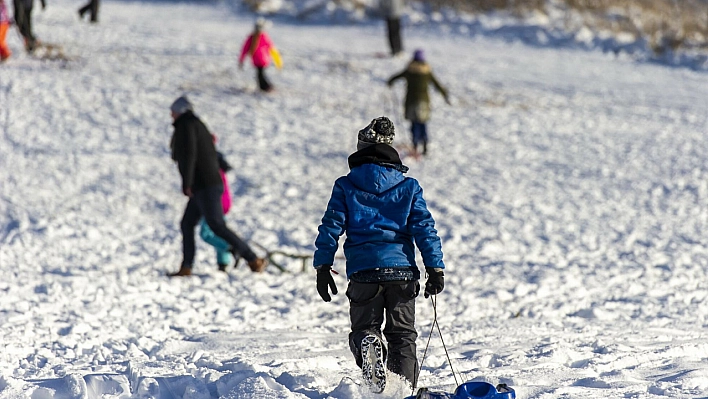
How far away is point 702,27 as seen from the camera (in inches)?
772

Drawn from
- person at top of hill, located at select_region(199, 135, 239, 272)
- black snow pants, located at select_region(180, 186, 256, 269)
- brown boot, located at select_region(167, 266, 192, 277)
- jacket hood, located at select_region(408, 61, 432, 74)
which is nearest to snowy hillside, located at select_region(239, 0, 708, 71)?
jacket hood, located at select_region(408, 61, 432, 74)

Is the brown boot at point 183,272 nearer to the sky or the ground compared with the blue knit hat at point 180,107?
nearer to the ground

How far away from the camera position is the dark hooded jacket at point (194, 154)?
6453mm

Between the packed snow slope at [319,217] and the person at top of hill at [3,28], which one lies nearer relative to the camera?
the packed snow slope at [319,217]

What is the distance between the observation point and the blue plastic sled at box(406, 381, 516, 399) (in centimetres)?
332

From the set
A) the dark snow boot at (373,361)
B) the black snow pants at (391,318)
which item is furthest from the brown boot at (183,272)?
the dark snow boot at (373,361)

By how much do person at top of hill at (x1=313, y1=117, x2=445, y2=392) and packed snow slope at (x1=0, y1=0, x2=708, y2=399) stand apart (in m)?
0.45

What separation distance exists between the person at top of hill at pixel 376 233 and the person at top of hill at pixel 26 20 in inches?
514

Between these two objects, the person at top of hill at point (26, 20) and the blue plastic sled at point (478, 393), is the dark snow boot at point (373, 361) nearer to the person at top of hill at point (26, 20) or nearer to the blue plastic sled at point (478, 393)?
the blue plastic sled at point (478, 393)

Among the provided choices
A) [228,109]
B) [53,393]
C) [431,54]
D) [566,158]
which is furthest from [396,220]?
[431,54]

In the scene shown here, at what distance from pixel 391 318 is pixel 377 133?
2.96 ft

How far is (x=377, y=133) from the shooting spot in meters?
3.75

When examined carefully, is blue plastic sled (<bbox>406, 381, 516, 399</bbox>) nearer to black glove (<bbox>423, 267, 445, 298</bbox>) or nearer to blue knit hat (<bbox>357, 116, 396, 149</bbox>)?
black glove (<bbox>423, 267, 445, 298</bbox>)

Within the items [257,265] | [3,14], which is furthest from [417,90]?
[3,14]
